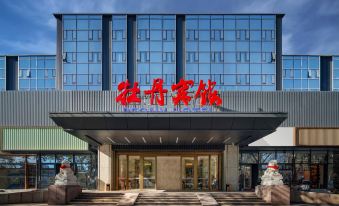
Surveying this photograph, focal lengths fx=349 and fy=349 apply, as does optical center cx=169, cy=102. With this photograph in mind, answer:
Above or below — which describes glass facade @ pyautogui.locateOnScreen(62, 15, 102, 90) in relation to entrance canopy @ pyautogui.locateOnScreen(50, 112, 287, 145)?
above

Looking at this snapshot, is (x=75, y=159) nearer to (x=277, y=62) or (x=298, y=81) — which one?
(x=277, y=62)

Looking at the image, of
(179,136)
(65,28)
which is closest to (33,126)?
(179,136)

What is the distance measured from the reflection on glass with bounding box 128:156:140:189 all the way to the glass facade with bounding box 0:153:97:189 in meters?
4.73

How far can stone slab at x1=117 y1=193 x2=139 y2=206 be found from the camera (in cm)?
2132

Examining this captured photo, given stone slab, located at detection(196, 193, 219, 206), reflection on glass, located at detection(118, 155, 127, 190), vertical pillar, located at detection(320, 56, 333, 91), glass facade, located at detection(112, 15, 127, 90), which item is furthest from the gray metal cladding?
vertical pillar, located at detection(320, 56, 333, 91)

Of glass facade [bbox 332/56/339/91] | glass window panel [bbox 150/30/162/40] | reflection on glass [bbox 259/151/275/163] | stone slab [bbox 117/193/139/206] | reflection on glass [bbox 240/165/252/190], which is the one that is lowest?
reflection on glass [bbox 240/165/252/190]

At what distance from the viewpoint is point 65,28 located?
242ft

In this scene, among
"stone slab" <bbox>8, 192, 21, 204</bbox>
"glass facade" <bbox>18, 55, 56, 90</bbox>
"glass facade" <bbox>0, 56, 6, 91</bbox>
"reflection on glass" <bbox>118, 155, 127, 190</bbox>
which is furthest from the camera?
"glass facade" <bbox>18, 55, 56, 90</bbox>

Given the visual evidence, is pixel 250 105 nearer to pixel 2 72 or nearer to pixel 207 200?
pixel 207 200

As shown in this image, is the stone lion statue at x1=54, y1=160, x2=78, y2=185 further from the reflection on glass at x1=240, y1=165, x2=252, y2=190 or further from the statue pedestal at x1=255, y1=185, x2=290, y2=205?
the reflection on glass at x1=240, y1=165, x2=252, y2=190

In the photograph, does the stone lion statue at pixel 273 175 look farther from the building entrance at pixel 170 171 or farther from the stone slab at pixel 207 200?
the building entrance at pixel 170 171

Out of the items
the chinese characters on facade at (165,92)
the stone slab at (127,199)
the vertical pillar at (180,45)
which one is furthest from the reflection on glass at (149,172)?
the vertical pillar at (180,45)

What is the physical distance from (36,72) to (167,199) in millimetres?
66894

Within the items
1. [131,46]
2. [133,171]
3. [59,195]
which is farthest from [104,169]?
[131,46]
